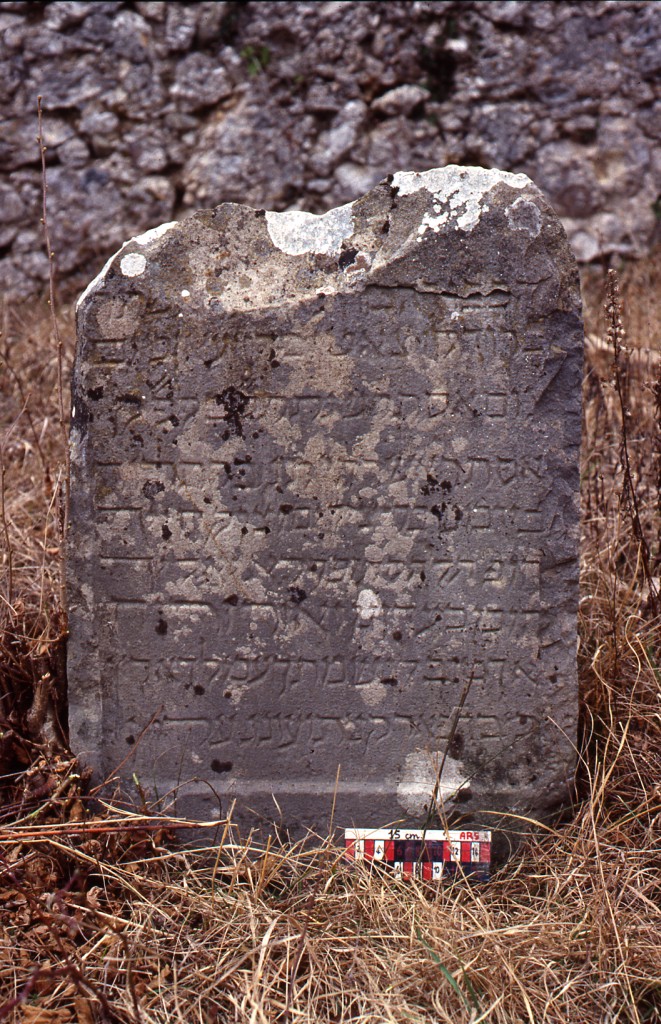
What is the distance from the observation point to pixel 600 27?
517 centimetres

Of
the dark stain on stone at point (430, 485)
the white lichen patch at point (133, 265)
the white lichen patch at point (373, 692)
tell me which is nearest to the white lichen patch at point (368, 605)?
the white lichen patch at point (373, 692)

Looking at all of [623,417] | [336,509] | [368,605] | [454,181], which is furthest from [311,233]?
[623,417]

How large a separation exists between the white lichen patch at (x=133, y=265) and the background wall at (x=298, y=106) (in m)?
3.31

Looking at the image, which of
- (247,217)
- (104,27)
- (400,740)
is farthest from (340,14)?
(400,740)

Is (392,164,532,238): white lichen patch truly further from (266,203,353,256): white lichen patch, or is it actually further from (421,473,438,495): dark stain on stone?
(421,473,438,495): dark stain on stone

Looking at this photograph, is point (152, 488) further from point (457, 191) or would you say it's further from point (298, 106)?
point (298, 106)

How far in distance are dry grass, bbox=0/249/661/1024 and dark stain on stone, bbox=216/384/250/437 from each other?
77 centimetres

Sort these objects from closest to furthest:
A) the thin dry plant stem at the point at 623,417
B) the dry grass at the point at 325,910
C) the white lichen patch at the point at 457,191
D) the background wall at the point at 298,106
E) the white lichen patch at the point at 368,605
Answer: the dry grass at the point at 325,910 < the white lichen patch at the point at 457,191 < the white lichen patch at the point at 368,605 < the thin dry plant stem at the point at 623,417 < the background wall at the point at 298,106

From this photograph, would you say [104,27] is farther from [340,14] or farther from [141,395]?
[141,395]

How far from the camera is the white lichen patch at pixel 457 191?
2127 millimetres

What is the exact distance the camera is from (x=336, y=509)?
2.22 metres

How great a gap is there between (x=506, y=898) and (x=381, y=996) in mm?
457

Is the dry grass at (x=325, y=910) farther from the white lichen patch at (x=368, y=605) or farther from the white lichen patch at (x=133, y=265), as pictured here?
the white lichen patch at (x=133, y=265)

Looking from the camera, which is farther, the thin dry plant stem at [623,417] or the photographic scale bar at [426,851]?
the thin dry plant stem at [623,417]
